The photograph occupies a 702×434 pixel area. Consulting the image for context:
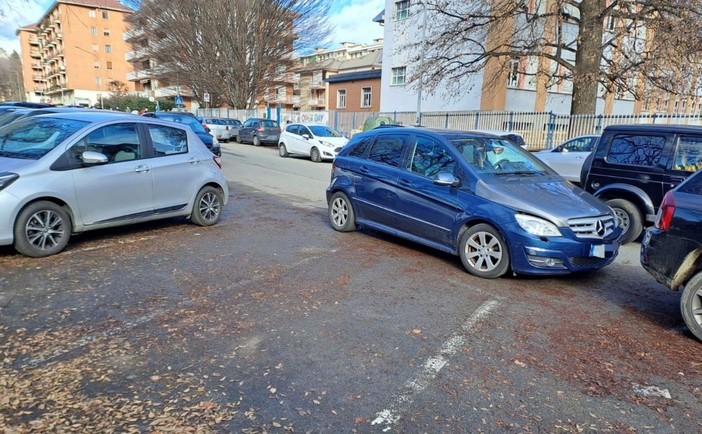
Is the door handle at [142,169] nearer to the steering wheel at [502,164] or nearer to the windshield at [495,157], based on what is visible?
the windshield at [495,157]

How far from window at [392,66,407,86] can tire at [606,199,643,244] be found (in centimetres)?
2710

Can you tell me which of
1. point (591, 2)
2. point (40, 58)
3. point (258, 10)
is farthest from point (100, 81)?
point (591, 2)

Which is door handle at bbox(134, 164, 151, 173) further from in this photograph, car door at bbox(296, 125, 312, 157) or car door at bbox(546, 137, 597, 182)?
car door at bbox(296, 125, 312, 157)

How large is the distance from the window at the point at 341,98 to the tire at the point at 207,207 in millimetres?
34426

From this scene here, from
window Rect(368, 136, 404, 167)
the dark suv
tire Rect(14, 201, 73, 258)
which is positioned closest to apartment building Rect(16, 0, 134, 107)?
tire Rect(14, 201, 73, 258)

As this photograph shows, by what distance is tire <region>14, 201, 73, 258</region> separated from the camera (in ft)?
17.1

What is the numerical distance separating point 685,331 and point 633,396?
1.57 meters

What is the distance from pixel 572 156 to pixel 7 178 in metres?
12.3

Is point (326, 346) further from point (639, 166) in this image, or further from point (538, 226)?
point (639, 166)

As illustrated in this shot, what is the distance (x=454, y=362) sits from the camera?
11.5 ft

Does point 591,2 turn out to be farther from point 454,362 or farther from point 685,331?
point 454,362

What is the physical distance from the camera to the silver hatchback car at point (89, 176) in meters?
5.27

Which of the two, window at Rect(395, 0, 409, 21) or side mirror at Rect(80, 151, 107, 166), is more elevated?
window at Rect(395, 0, 409, 21)

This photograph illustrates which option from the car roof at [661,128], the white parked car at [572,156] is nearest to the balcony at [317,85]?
the white parked car at [572,156]
